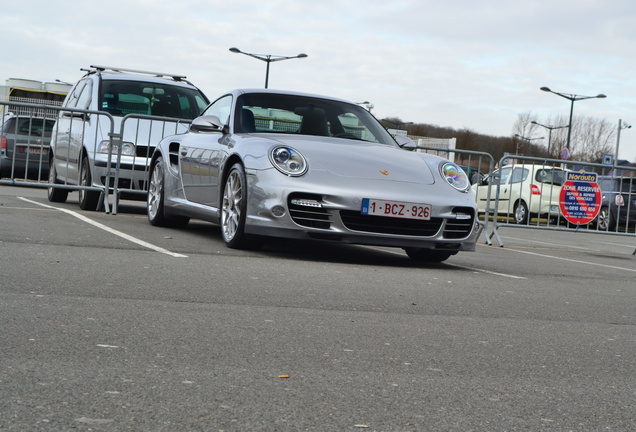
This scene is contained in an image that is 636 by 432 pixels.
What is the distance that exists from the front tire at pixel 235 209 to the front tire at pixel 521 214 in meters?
6.03

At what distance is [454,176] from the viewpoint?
8.44 metres

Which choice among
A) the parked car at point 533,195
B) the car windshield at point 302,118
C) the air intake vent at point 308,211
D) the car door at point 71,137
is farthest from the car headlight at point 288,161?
the car door at point 71,137

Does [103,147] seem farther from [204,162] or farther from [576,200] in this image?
[576,200]

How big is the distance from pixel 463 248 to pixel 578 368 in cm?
411

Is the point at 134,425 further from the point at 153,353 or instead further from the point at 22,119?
the point at 22,119

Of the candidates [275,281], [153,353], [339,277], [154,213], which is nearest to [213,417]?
[153,353]

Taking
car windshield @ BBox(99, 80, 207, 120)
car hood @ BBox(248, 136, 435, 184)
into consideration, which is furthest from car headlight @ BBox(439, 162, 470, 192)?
car windshield @ BBox(99, 80, 207, 120)

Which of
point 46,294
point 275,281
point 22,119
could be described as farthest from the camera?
point 22,119

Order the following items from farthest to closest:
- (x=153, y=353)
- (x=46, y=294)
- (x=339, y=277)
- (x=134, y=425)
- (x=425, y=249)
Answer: (x=425, y=249)
(x=339, y=277)
(x=46, y=294)
(x=153, y=353)
(x=134, y=425)

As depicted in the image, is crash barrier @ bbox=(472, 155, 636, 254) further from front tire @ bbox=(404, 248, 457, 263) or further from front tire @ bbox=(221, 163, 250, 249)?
front tire @ bbox=(221, 163, 250, 249)

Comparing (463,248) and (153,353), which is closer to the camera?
(153,353)

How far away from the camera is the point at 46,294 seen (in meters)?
5.17

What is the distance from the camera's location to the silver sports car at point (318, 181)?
7777mm

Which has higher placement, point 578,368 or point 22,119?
point 22,119
